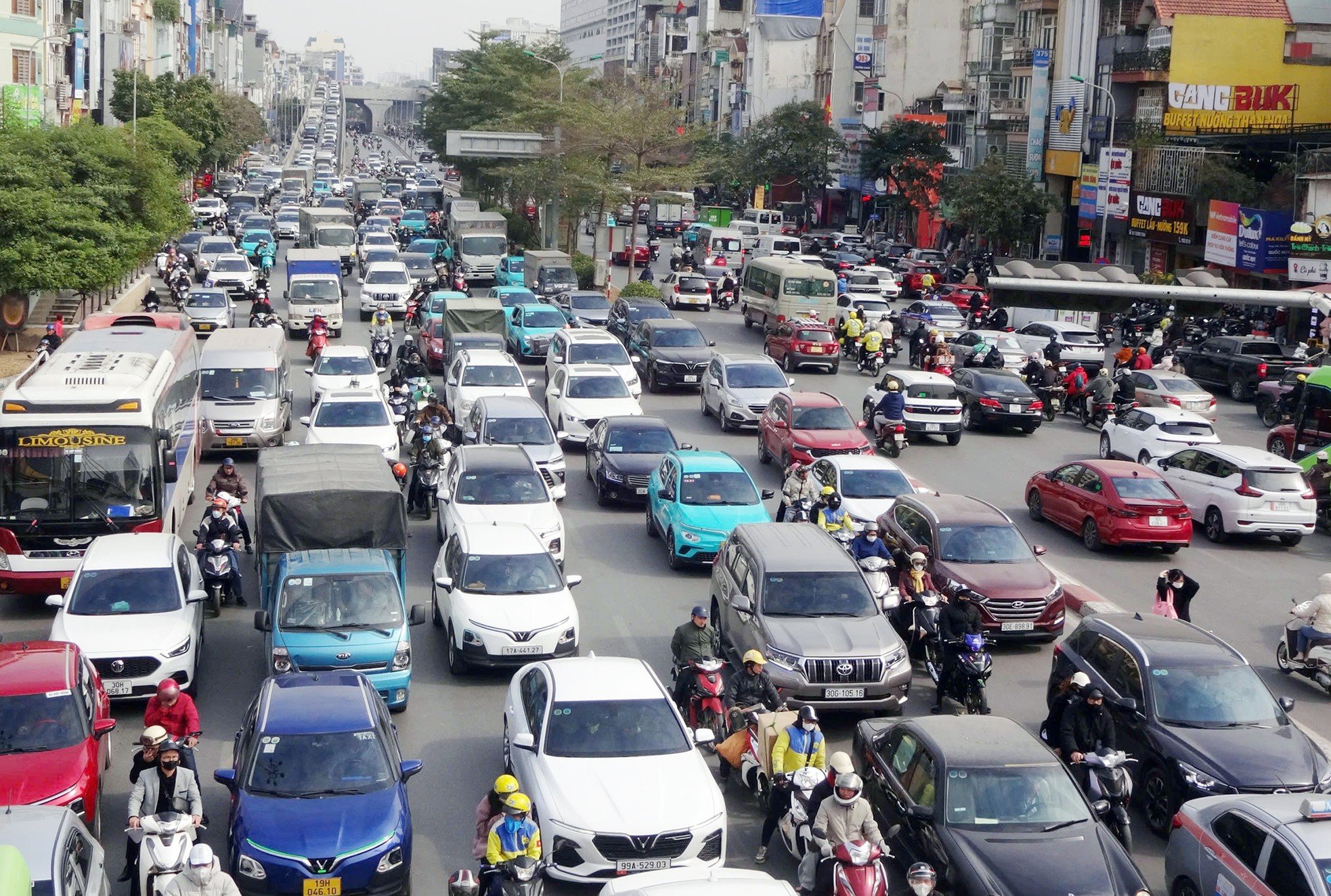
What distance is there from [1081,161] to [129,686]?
53896 mm

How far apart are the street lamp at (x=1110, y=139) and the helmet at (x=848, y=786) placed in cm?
4828

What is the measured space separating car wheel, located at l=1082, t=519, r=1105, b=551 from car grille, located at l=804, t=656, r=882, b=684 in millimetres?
9253

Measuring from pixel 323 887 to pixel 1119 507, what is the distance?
601 inches

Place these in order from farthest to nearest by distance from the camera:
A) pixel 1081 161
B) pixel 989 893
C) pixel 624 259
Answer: pixel 624 259
pixel 1081 161
pixel 989 893

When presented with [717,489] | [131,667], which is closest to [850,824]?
Result: [131,667]

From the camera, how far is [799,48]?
120 meters

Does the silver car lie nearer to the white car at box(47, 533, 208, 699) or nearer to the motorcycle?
the white car at box(47, 533, 208, 699)

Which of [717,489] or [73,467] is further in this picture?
[717,489]

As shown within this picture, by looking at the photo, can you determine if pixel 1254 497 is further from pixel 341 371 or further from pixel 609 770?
pixel 341 371

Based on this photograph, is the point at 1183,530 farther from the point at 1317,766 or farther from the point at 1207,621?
the point at 1317,766

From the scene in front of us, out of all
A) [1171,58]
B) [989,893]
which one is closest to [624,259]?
[1171,58]

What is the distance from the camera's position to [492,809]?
36.5ft

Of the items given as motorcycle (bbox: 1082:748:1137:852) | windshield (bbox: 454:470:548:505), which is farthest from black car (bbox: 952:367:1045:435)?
motorcycle (bbox: 1082:748:1137:852)

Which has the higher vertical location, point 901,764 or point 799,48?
point 799,48
